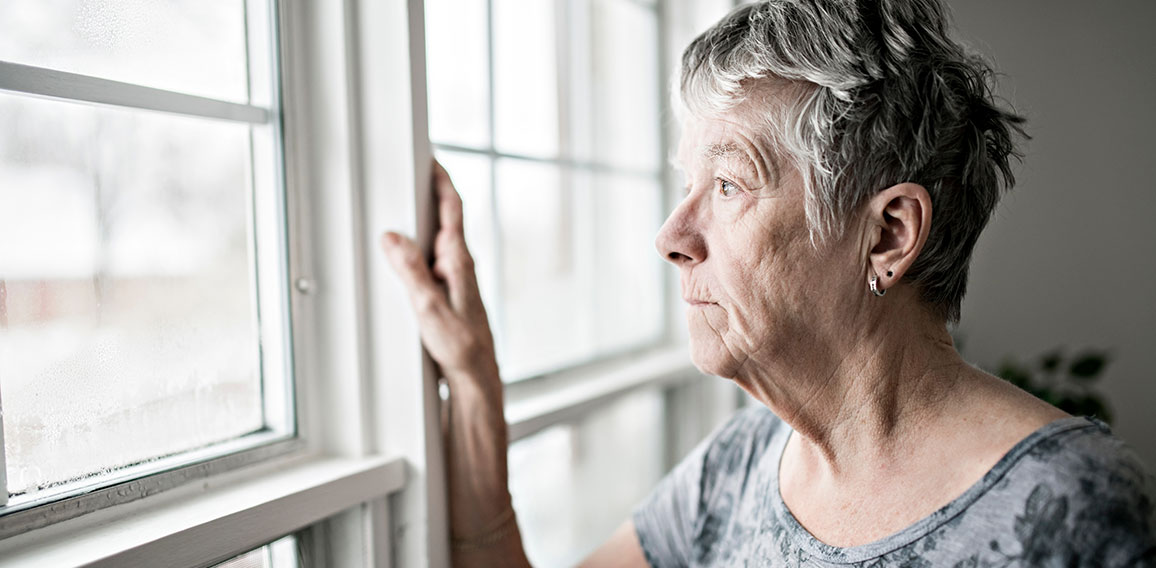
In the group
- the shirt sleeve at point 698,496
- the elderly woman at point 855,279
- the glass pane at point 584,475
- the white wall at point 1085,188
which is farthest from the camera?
the white wall at point 1085,188

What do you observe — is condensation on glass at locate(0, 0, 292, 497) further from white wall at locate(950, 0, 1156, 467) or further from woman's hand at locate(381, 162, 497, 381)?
white wall at locate(950, 0, 1156, 467)

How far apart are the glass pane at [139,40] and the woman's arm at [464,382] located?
1.08 feet

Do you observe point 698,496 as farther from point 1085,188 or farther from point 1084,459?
point 1085,188

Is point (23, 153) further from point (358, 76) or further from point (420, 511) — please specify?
point (420, 511)

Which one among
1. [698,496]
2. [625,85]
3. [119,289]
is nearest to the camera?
[119,289]

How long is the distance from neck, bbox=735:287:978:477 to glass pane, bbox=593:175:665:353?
90 centimetres

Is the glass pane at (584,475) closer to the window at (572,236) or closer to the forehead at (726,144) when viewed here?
the window at (572,236)

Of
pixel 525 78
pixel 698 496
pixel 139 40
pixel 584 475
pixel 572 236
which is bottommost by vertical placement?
pixel 584 475

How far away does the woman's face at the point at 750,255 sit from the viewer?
97 centimetres

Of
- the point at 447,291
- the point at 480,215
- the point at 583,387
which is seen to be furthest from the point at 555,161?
the point at 447,291

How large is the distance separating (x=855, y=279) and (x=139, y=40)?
0.99 metres

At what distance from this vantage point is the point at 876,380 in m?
1.00

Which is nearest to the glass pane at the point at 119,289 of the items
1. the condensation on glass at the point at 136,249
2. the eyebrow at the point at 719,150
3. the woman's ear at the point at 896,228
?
the condensation on glass at the point at 136,249

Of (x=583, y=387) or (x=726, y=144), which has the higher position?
(x=726, y=144)
